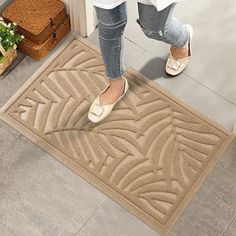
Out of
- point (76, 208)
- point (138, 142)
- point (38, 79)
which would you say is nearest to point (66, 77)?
point (38, 79)

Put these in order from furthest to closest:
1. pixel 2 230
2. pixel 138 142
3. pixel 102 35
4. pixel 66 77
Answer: pixel 66 77
pixel 138 142
pixel 2 230
pixel 102 35

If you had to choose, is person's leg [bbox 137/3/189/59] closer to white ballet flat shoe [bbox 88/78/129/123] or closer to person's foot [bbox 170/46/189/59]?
person's foot [bbox 170/46/189/59]

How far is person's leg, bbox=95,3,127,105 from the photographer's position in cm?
125

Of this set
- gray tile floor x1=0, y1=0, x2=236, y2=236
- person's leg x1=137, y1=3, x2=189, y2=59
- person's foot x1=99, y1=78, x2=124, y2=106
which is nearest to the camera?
person's leg x1=137, y1=3, x2=189, y2=59

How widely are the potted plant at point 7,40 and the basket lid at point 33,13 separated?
3 cm

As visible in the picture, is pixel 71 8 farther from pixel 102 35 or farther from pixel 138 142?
pixel 138 142

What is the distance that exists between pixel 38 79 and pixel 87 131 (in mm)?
264

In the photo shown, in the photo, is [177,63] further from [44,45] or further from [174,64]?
[44,45]

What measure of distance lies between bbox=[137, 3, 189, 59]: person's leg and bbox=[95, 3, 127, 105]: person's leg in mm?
58

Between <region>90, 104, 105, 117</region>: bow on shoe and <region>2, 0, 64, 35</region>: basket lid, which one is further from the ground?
<region>2, 0, 64, 35</region>: basket lid

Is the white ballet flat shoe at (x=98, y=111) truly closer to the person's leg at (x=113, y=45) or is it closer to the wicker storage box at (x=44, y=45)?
the person's leg at (x=113, y=45)

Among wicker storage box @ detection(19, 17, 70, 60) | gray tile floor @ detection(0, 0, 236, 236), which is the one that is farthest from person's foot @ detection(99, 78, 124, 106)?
wicker storage box @ detection(19, 17, 70, 60)

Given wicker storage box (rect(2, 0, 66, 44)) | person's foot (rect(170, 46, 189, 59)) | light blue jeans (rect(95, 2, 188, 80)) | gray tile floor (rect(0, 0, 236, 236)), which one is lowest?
gray tile floor (rect(0, 0, 236, 236))

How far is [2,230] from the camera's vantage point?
148 cm
